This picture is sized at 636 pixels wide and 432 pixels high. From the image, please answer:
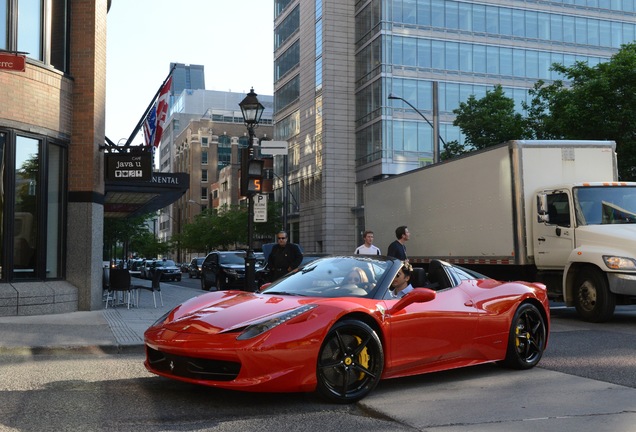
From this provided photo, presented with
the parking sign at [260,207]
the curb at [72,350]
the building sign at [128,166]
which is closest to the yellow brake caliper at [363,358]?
the curb at [72,350]

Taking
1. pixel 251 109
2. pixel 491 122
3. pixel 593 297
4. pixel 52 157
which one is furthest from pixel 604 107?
pixel 52 157

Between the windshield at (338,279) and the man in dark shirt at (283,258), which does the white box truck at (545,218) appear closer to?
the man in dark shirt at (283,258)

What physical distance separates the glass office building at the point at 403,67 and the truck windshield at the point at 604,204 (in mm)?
39798

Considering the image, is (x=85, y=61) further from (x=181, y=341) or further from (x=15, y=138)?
(x=181, y=341)

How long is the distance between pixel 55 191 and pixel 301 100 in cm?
5261

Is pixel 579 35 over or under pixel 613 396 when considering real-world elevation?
over

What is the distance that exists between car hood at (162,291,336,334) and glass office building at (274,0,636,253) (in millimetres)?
47464

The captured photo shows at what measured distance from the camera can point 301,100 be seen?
67.1m

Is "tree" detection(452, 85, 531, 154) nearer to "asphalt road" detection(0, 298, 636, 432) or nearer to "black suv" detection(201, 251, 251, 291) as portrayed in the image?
"black suv" detection(201, 251, 251, 291)

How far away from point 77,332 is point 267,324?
21.0ft

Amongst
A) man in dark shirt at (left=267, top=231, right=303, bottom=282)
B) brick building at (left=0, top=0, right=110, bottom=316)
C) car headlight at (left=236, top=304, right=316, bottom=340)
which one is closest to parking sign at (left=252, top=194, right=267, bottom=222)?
man in dark shirt at (left=267, top=231, right=303, bottom=282)

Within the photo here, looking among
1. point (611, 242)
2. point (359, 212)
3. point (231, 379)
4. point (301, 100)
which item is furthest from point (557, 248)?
point (301, 100)

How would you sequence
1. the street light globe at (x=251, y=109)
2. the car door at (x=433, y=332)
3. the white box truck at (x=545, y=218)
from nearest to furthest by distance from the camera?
the car door at (x=433, y=332) → the white box truck at (x=545, y=218) → the street light globe at (x=251, y=109)

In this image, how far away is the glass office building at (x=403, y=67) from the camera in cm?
5519
